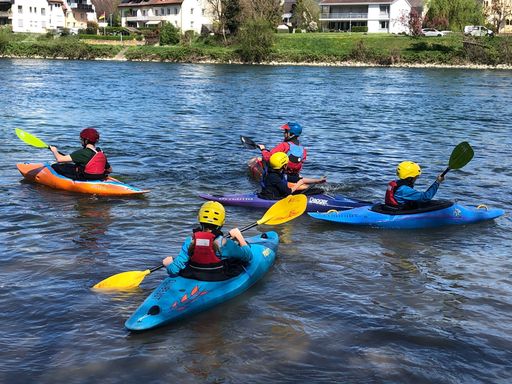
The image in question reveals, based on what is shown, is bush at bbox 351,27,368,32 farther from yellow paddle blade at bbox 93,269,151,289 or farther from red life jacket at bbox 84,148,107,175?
yellow paddle blade at bbox 93,269,151,289

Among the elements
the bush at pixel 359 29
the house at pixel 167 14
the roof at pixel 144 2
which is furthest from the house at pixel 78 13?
the bush at pixel 359 29

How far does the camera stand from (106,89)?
28.0 meters

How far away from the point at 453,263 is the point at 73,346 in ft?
15.1

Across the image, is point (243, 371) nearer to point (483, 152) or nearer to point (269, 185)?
point (269, 185)

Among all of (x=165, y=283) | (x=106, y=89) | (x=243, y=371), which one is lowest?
(x=243, y=371)

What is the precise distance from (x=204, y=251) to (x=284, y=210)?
200 centimetres

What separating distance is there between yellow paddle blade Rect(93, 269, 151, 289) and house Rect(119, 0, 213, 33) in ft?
204

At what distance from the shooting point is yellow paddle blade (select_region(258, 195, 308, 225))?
7086mm

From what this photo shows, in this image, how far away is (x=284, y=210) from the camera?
7180 millimetres

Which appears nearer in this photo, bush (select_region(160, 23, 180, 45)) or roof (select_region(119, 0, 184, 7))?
bush (select_region(160, 23, 180, 45))

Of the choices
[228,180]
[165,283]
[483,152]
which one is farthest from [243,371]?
[483,152]

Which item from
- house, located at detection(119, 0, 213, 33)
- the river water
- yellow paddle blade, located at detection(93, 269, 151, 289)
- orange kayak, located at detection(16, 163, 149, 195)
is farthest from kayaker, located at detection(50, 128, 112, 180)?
→ house, located at detection(119, 0, 213, 33)

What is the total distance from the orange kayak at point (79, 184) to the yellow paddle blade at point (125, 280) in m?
3.81

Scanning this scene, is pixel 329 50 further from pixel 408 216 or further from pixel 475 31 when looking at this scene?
pixel 408 216
